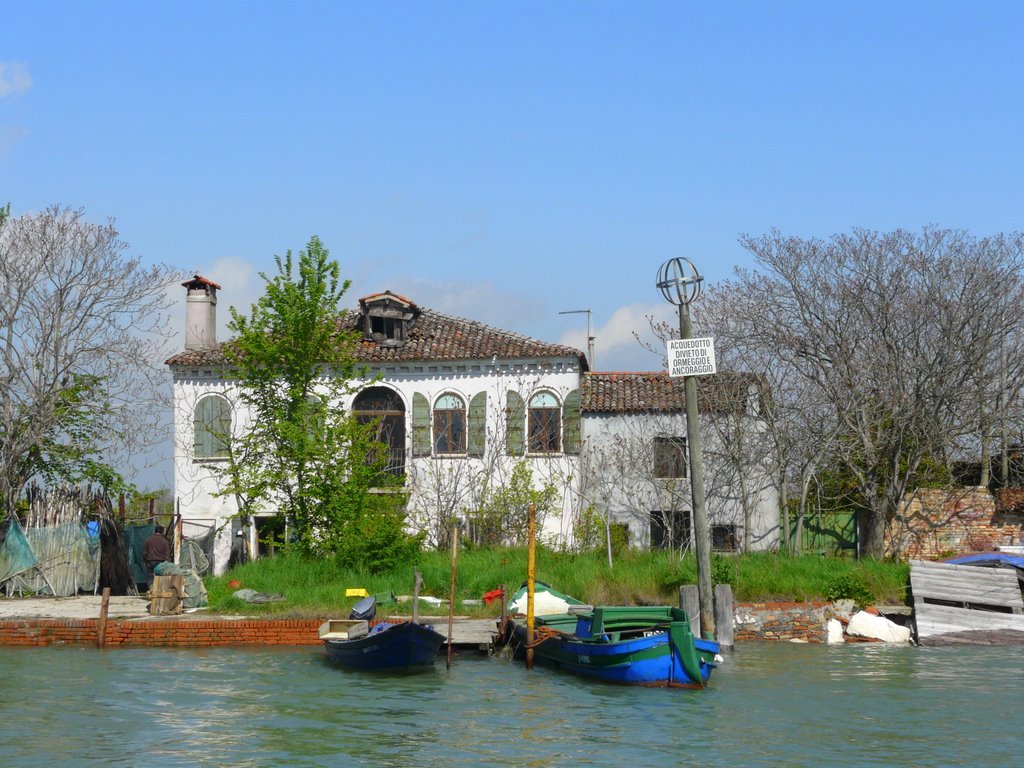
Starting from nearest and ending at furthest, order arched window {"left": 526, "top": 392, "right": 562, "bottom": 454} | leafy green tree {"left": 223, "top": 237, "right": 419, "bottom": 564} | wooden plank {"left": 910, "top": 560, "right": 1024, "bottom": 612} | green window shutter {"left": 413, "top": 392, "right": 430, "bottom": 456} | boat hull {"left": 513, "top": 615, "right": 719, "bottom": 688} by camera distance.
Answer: boat hull {"left": 513, "top": 615, "right": 719, "bottom": 688}, wooden plank {"left": 910, "top": 560, "right": 1024, "bottom": 612}, leafy green tree {"left": 223, "top": 237, "right": 419, "bottom": 564}, arched window {"left": 526, "top": 392, "right": 562, "bottom": 454}, green window shutter {"left": 413, "top": 392, "right": 430, "bottom": 456}

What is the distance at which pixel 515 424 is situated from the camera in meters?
29.3

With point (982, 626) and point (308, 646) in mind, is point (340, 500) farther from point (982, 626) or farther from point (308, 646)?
point (982, 626)

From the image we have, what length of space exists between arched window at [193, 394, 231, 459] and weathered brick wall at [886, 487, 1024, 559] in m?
16.1

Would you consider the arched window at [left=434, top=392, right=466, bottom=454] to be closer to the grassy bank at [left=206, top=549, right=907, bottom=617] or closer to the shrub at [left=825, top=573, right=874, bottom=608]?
the grassy bank at [left=206, top=549, right=907, bottom=617]

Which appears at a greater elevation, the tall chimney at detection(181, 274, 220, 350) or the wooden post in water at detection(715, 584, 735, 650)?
the tall chimney at detection(181, 274, 220, 350)

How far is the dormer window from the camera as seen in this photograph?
3072 cm

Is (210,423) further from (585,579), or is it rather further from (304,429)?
(585,579)

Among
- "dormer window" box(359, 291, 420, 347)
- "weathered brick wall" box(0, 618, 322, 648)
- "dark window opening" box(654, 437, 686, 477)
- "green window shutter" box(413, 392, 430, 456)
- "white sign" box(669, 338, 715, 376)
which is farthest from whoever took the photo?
"dormer window" box(359, 291, 420, 347)

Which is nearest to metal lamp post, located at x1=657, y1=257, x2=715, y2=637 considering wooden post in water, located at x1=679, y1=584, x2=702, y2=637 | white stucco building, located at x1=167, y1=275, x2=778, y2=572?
wooden post in water, located at x1=679, y1=584, x2=702, y2=637

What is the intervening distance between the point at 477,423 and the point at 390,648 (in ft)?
41.8

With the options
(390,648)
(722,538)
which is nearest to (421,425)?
(722,538)

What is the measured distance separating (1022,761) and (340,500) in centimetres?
1466

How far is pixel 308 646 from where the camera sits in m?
19.6

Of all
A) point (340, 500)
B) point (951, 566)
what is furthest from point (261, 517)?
point (951, 566)
